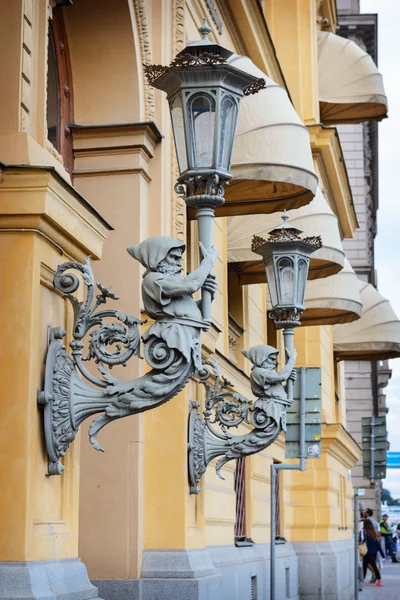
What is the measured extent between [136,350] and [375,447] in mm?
16209

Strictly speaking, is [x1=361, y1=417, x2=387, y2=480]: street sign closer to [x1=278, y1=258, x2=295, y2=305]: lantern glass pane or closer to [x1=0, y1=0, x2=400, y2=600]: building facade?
[x1=0, y1=0, x2=400, y2=600]: building facade

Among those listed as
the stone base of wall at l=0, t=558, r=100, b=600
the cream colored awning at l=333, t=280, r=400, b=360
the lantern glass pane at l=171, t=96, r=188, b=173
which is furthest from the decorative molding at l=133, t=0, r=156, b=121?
the cream colored awning at l=333, t=280, r=400, b=360

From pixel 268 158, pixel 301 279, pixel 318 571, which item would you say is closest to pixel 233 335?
pixel 268 158

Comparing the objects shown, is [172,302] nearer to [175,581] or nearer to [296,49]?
[175,581]

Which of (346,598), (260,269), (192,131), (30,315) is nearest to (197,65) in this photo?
(192,131)

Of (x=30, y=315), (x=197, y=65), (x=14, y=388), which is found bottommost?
(x=14, y=388)

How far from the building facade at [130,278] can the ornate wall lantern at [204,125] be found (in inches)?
30.8

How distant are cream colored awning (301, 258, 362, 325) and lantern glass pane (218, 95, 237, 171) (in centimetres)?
1236

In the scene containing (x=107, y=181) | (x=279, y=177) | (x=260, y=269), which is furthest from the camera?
(x=260, y=269)

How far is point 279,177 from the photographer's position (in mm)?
11734

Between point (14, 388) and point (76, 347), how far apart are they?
1.46ft

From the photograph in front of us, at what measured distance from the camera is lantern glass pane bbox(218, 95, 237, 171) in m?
6.55

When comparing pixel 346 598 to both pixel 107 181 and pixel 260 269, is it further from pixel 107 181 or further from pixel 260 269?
pixel 107 181

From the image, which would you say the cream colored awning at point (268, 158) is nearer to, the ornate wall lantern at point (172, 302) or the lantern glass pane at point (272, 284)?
the lantern glass pane at point (272, 284)
